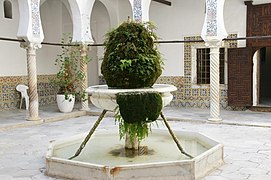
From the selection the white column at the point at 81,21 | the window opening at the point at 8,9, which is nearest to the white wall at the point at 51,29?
the window opening at the point at 8,9

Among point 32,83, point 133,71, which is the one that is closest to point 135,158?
point 133,71

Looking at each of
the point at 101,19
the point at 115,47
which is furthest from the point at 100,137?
the point at 101,19

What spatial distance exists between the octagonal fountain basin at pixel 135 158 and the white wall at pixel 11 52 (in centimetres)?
544

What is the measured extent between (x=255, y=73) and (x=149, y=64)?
6000 millimetres

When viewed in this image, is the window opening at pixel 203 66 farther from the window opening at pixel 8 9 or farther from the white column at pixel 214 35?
the window opening at pixel 8 9

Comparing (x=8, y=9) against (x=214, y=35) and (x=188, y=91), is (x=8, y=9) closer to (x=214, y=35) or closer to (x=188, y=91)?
(x=188, y=91)

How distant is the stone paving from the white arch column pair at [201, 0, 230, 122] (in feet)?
1.71

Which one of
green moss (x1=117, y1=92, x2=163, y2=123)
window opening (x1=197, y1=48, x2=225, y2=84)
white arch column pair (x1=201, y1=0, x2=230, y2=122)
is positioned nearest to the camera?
green moss (x1=117, y1=92, x2=163, y2=123)

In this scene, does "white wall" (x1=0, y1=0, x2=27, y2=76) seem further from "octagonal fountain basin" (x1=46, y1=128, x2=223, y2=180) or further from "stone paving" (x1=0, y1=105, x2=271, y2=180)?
"octagonal fountain basin" (x1=46, y1=128, x2=223, y2=180)

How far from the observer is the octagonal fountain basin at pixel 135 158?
11.3 feet

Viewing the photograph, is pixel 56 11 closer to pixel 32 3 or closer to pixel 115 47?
pixel 32 3

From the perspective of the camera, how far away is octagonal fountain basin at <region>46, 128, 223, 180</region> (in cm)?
343

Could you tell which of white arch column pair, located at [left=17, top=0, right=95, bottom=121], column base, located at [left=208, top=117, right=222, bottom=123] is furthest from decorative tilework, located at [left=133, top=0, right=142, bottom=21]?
column base, located at [left=208, top=117, right=222, bottom=123]

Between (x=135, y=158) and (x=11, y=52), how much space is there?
7200 mm
